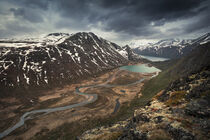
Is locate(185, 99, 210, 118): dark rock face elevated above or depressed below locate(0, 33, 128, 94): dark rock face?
below

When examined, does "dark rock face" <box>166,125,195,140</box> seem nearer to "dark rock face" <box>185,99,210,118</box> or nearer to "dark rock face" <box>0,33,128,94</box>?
"dark rock face" <box>185,99,210,118</box>

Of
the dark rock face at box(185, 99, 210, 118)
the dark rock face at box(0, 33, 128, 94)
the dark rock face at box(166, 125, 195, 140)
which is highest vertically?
the dark rock face at box(0, 33, 128, 94)

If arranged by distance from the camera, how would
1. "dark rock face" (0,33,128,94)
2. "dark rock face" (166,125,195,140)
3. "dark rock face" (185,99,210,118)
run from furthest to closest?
"dark rock face" (0,33,128,94) → "dark rock face" (185,99,210,118) → "dark rock face" (166,125,195,140)

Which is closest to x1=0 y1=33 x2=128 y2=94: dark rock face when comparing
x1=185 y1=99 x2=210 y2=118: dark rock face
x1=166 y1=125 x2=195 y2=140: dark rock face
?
x1=166 y1=125 x2=195 y2=140: dark rock face

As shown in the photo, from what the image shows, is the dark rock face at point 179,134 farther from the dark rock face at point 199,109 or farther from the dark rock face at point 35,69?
the dark rock face at point 35,69

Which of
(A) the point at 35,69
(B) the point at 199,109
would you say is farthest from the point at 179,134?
(A) the point at 35,69

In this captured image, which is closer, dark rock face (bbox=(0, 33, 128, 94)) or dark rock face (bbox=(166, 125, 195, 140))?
dark rock face (bbox=(166, 125, 195, 140))

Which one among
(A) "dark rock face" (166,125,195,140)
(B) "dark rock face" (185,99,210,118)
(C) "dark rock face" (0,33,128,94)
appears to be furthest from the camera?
(C) "dark rock face" (0,33,128,94)

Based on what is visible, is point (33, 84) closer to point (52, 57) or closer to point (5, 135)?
point (52, 57)

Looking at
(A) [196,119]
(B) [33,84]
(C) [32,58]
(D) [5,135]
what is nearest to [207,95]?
(A) [196,119]

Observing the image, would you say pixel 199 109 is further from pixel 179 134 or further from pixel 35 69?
pixel 35 69

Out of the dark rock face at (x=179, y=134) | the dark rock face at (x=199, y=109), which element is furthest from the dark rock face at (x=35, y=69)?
the dark rock face at (x=199, y=109)
